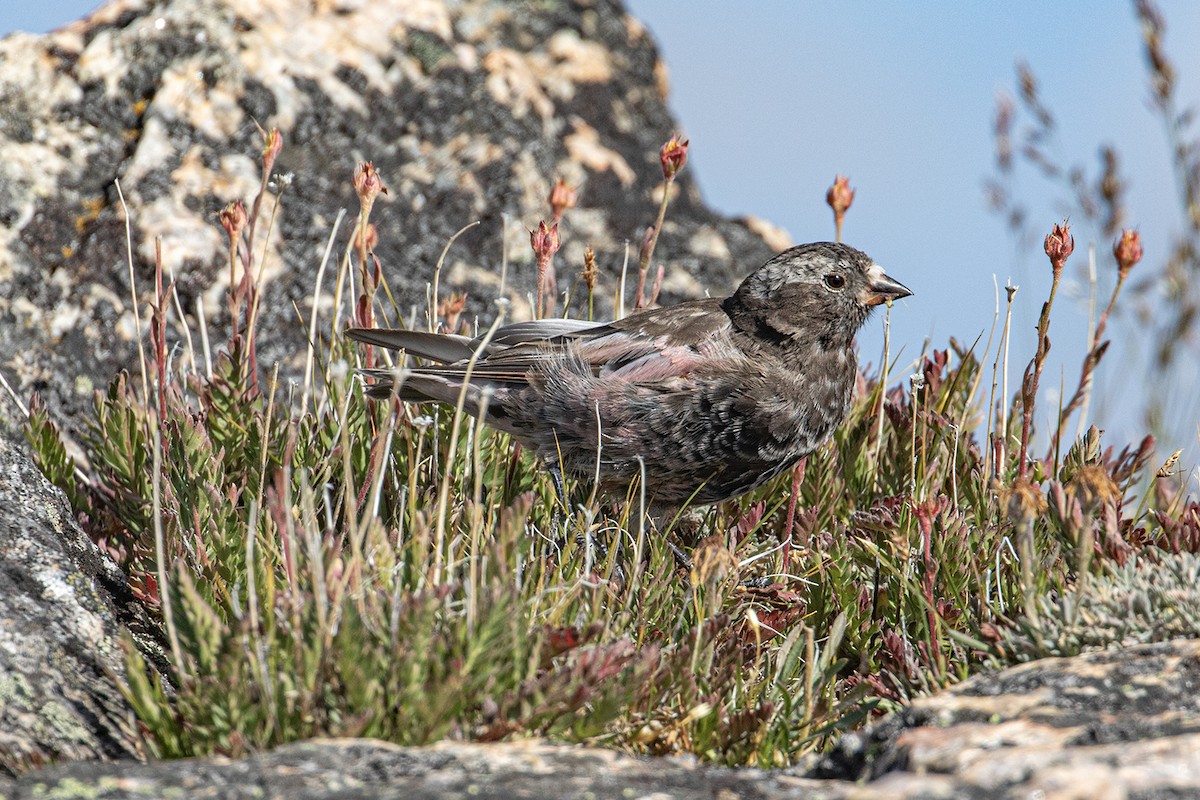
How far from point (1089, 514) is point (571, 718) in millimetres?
1257

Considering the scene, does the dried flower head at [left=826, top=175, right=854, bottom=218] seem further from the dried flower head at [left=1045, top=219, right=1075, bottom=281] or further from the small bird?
the dried flower head at [left=1045, top=219, right=1075, bottom=281]

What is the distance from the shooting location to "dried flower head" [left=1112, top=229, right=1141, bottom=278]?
382cm

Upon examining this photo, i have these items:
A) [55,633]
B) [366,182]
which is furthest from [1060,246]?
[55,633]

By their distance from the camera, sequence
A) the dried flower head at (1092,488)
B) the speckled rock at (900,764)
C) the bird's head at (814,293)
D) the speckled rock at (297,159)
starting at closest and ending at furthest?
the speckled rock at (900,764)
the dried flower head at (1092,488)
the bird's head at (814,293)
the speckled rock at (297,159)

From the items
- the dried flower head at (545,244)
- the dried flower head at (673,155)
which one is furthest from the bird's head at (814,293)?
the dried flower head at (545,244)

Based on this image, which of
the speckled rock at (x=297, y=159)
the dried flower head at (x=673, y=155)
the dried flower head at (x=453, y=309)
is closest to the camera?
the dried flower head at (x=673, y=155)

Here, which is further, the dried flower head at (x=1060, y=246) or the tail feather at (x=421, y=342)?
the tail feather at (x=421, y=342)

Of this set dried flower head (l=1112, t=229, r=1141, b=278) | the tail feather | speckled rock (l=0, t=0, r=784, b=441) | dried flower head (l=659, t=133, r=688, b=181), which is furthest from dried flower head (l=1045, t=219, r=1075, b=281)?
speckled rock (l=0, t=0, r=784, b=441)

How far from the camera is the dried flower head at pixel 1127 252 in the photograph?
3818 millimetres

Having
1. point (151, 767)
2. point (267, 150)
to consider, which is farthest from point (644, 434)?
point (151, 767)

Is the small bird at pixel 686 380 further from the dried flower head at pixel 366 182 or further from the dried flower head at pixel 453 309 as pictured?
the dried flower head at pixel 366 182

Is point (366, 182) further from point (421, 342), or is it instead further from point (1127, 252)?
point (1127, 252)

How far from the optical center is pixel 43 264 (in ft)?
17.2

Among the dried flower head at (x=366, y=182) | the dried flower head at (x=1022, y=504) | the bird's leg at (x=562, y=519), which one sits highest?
the dried flower head at (x=366, y=182)
